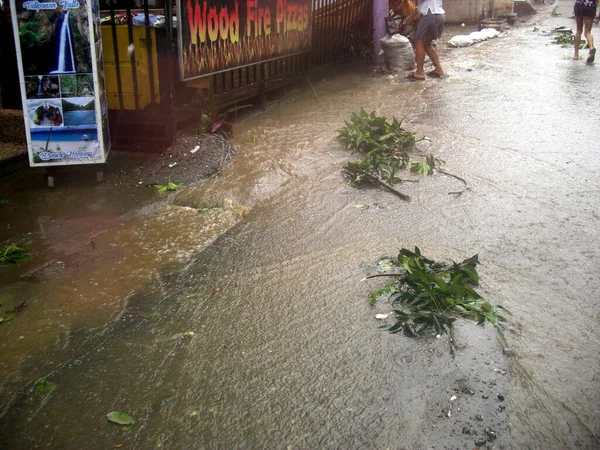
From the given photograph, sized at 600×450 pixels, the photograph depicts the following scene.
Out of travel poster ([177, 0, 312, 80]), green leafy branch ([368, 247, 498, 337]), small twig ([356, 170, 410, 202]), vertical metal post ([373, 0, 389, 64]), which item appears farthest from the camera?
vertical metal post ([373, 0, 389, 64])

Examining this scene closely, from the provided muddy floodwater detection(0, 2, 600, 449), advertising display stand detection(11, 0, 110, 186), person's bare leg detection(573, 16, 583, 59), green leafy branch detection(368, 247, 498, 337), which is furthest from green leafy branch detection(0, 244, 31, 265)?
person's bare leg detection(573, 16, 583, 59)

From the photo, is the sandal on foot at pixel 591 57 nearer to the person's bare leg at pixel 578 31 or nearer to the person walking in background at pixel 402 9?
the person's bare leg at pixel 578 31

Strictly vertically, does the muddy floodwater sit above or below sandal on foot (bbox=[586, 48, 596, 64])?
below

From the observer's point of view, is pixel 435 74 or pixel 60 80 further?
pixel 435 74

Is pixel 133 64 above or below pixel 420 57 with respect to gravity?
above

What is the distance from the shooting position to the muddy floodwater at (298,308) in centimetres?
276

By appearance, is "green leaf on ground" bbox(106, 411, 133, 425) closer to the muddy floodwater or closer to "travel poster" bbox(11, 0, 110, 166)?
the muddy floodwater

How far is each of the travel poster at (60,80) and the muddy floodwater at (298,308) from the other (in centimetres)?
45

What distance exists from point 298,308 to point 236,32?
15.5ft

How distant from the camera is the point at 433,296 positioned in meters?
3.49

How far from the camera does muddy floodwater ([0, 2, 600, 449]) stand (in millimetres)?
2760

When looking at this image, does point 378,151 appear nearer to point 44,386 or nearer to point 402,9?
point 44,386

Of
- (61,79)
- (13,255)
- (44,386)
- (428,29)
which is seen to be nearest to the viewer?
(44,386)

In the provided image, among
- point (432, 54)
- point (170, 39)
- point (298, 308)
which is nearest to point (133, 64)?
point (170, 39)
